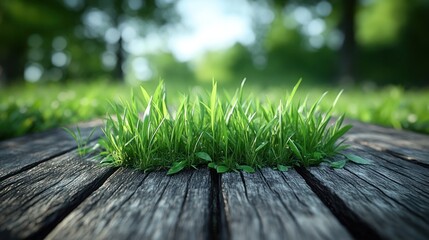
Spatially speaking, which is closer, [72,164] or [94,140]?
[72,164]

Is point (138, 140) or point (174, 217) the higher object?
point (138, 140)

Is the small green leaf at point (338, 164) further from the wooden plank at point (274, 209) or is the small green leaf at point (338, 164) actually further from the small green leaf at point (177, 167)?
the small green leaf at point (177, 167)

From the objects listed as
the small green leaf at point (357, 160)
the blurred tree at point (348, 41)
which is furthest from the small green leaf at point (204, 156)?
the blurred tree at point (348, 41)

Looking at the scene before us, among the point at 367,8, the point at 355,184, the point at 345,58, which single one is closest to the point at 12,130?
the point at 355,184

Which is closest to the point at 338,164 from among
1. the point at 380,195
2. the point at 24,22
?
the point at 380,195

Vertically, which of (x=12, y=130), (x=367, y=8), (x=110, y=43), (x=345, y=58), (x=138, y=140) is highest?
(x=367, y=8)

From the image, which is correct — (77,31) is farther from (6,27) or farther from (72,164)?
(72,164)
